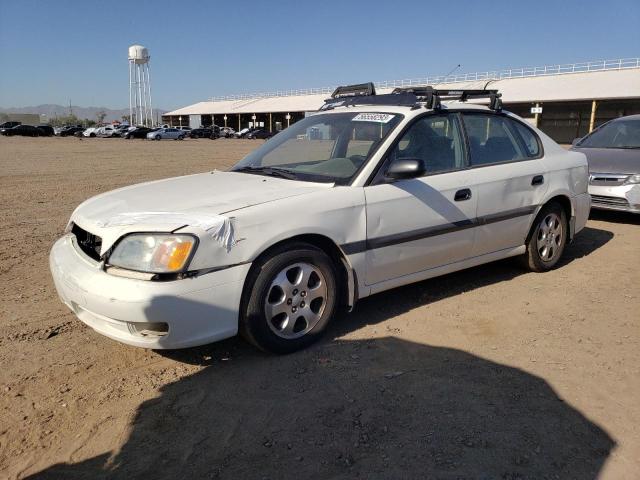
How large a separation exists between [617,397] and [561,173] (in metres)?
2.74

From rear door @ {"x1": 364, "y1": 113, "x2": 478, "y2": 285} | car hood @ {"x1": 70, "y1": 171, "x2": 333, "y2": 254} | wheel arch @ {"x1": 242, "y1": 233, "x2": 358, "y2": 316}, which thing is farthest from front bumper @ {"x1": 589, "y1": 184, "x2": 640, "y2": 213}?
car hood @ {"x1": 70, "y1": 171, "x2": 333, "y2": 254}

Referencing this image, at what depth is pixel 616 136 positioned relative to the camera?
8727 millimetres

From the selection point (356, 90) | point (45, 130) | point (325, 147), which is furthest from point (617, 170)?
point (45, 130)

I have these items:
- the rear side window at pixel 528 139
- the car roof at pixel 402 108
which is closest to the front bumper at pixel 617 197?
the rear side window at pixel 528 139

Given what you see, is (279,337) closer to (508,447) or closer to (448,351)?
(448,351)

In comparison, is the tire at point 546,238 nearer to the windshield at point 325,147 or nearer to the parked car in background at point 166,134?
the windshield at point 325,147

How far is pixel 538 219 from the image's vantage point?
5160 mm

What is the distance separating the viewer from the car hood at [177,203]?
318cm

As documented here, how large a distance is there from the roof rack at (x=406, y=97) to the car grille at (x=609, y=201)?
3435 mm

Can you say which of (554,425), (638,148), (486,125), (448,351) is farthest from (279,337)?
(638,148)

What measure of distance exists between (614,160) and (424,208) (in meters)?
5.14

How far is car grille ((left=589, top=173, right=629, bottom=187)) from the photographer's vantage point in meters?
7.46

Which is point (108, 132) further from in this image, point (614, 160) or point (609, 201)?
point (609, 201)

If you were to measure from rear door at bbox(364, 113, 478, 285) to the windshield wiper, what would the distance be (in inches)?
25.9
